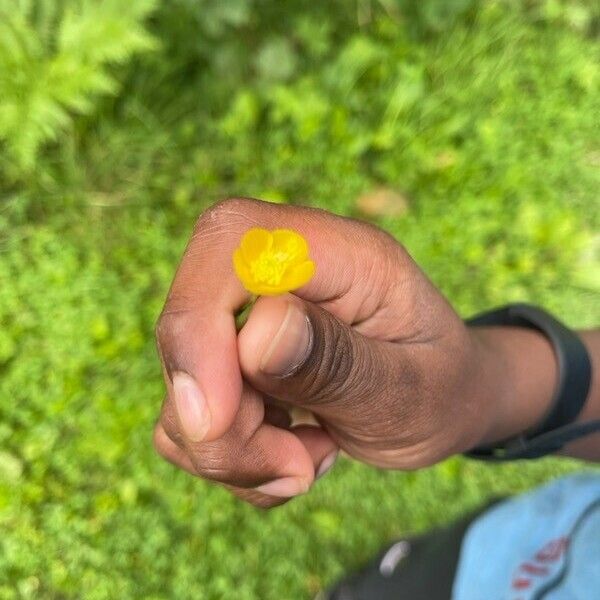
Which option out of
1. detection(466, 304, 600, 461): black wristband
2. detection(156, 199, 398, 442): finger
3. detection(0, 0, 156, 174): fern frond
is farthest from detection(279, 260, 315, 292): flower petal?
detection(0, 0, 156, 174): fern frond

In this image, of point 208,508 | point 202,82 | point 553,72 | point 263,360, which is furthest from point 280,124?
point 263,360

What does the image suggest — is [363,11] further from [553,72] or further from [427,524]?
[427,524]

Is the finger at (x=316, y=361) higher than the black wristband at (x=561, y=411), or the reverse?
the finger at (x=316, y=361)

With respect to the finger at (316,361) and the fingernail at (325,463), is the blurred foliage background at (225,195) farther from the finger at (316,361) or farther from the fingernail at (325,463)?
the finger at (316,361)

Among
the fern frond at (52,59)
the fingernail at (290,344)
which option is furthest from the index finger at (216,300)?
the fern frond at (52,59)

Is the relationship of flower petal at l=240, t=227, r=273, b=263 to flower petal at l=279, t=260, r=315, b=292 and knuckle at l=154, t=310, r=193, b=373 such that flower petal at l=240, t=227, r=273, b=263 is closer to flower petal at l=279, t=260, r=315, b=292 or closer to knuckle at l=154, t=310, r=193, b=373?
flower petal at l=279, t=260, r=315, b=292
